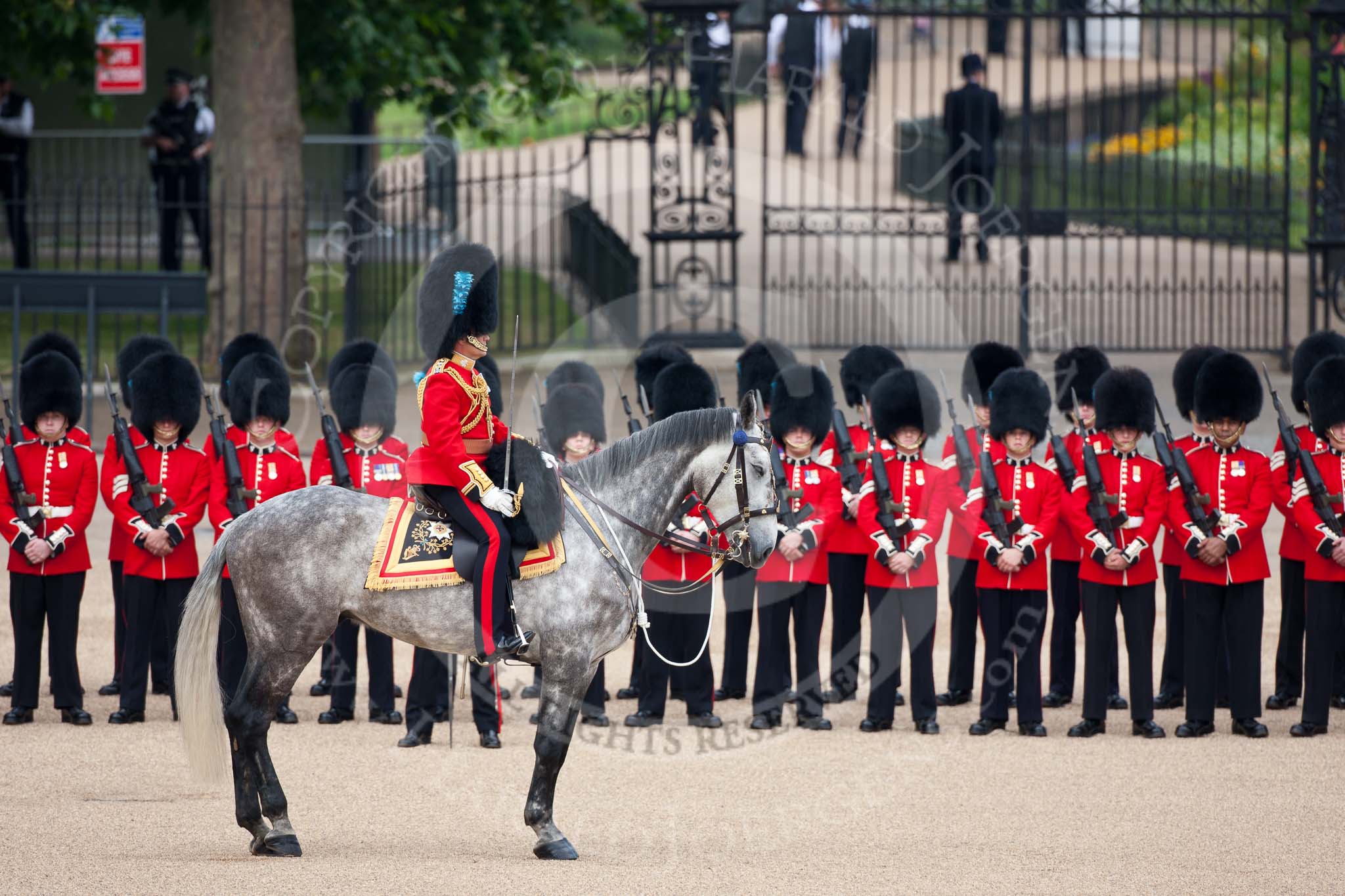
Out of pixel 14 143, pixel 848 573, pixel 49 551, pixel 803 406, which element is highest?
pixel 14 143

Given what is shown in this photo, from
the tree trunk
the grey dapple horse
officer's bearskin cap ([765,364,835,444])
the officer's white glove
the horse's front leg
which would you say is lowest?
the horse's front leg

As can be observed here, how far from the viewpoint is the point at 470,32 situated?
619 inches

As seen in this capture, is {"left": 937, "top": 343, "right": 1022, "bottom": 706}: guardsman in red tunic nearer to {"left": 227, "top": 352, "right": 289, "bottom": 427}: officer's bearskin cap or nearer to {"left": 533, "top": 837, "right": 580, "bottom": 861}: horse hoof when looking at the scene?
{"left": 533, "top": 837, "right": 580, "bottom": 861}: horse hoof

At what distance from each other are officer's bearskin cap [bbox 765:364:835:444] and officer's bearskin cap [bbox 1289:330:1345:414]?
7.58ft

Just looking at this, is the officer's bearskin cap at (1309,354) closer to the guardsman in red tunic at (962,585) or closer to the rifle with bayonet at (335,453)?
the guardsman in red tunic at (962,585)

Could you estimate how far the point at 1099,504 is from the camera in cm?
773

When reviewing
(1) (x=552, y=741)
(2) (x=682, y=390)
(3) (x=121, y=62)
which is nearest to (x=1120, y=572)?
(2) (x=682, y=390)

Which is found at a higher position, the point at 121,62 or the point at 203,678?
the point at 121,62

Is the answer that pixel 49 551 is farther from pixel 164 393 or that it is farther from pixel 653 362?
pixel 653 362

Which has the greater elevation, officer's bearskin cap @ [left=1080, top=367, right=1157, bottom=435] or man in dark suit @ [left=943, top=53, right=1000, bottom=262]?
man in dark suit @ [left=943, top=53, right=1000, bottom=262]

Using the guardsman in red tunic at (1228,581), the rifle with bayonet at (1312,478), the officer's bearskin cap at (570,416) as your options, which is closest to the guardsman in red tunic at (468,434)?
the officer's bearskin cap at (570,416)

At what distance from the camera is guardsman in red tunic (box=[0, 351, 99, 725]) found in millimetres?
7609

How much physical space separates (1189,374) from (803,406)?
6.99ft

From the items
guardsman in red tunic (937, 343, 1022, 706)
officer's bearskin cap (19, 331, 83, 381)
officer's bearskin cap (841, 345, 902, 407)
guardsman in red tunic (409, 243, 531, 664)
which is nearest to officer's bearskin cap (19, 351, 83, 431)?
officer's bearskin cap (19, 331, 83, 381)
